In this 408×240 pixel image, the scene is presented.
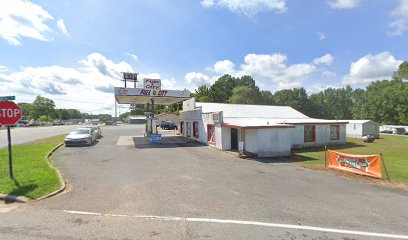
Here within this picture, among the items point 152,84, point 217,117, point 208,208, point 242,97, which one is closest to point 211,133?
point 217,117

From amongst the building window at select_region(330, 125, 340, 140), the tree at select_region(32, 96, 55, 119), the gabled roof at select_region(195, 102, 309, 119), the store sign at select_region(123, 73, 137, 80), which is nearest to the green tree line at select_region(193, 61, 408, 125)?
the gabled roof at select_region(195, 102, 309, 119)

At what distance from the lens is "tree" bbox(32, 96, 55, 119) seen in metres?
102

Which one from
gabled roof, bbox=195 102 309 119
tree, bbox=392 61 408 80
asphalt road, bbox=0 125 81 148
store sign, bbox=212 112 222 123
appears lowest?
asphalt road, bbox=0 125 81 148

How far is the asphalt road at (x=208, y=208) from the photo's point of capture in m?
5.25

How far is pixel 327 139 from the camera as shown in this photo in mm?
24578

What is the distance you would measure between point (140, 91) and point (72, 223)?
63.1 ft

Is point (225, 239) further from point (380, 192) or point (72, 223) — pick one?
point (380, 192)

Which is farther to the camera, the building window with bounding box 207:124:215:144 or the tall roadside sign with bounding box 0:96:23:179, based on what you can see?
the building window with bounding box 207:124:215:144

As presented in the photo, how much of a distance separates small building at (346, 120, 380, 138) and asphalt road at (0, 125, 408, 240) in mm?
26770

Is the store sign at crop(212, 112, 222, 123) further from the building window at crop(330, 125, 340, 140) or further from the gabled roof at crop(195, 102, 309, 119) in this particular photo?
the building window at crop(330, 125, 340, 140)

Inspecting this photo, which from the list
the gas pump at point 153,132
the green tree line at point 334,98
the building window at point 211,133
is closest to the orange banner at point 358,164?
the building window at point 211,133

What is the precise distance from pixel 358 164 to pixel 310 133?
39.1 feet

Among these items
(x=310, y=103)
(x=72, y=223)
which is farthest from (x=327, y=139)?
(x=310, y=103)

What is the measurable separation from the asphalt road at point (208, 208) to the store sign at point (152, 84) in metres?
13.9
